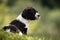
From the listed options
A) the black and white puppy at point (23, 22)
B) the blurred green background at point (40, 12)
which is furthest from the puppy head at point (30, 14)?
the blurred green background at point (40, 12)

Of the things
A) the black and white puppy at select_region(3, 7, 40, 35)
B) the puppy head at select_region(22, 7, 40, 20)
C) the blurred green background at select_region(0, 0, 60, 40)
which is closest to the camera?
the black and white puppy at select_region(3, 7, 40, 35)

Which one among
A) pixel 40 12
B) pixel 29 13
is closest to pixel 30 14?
pixel 29 13

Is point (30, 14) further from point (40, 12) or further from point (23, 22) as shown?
point (40, 12)

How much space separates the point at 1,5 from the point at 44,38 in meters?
27.6

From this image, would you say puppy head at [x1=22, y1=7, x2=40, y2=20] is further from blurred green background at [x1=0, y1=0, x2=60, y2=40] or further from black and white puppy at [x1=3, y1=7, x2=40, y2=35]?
blurred green background at [x1=0, y1=0, x2=60, y2=40]

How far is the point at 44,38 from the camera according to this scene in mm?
11422

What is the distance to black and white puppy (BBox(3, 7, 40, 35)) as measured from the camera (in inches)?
489

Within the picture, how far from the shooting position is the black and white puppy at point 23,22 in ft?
40.7

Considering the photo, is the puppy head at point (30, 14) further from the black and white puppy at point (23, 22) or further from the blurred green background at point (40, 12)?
the blurred green background at point (40, 12)

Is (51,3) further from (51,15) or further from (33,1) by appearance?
(51,15)

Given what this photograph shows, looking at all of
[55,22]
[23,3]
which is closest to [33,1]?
[23,3]

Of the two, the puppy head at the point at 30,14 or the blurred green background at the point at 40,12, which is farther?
the blurred green background at the point at 40,12

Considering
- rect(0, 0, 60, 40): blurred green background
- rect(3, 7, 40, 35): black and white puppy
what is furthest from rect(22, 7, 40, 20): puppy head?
rect(0, 0, 60, 40): blurred green background

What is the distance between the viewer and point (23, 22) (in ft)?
42.7
